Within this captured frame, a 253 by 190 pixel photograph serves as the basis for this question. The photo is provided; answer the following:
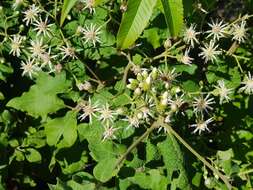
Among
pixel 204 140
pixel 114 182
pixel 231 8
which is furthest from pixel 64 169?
pixel 231 8

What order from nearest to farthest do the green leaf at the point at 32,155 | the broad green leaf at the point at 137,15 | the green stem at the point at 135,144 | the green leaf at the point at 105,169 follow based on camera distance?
the broad green leaf at the point at 137,15 → the green stem at the point at 135,144 → the green leaf at the point at 105,169 → the green leaf at the point at 32,155

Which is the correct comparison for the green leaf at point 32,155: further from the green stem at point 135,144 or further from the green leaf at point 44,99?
the green stem at point 135,144

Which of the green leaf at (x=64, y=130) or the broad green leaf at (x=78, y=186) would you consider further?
the green leaf at (x=64, y=130)

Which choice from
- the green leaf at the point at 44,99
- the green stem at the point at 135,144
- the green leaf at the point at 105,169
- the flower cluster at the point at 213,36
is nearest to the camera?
the green stem at the point at 135,144

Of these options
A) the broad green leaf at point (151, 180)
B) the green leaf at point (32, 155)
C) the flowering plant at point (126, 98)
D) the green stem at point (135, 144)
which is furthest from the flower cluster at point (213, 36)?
the green leaf at point (32, 155)

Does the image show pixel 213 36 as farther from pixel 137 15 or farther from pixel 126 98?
pixel 137 15
